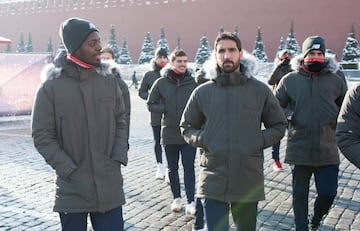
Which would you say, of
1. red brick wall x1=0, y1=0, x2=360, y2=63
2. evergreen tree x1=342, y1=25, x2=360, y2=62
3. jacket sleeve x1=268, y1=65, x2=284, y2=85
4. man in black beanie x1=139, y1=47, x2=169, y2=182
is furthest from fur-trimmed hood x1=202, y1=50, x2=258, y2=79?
red brick wall x1=0, y1=0, x2=360, y2=63

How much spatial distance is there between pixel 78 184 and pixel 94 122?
1.21 feet

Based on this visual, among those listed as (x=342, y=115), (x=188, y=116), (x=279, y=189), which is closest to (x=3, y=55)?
(x=279, y=189)

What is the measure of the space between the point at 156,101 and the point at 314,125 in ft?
6.62

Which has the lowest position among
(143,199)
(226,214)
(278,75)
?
(143,199)

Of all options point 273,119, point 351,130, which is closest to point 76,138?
point 273,119

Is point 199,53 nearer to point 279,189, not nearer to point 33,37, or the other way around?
point 33,37

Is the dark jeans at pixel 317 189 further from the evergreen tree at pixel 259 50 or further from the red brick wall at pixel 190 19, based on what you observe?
the red brick wall at pixel 190 19

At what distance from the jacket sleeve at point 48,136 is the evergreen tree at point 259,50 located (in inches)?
1452

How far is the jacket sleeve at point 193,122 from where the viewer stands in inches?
120

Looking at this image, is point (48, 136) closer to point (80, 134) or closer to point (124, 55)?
point (80, 134)

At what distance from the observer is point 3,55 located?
11711 millimetres

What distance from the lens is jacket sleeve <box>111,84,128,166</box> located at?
270 centimetres

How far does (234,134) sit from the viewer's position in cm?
288

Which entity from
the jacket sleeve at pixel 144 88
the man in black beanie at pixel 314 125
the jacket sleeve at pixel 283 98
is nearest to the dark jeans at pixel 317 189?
the man in black beanie at pixel 314 125
